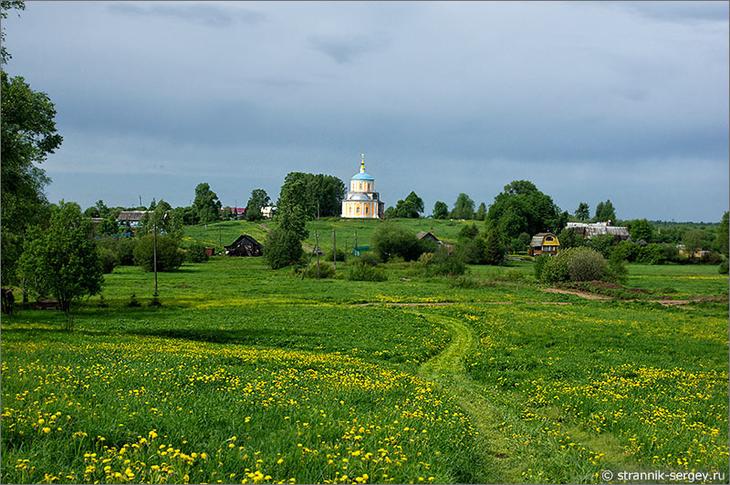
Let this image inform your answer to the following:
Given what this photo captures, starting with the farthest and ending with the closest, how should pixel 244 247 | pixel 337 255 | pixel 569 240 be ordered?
pixel 569 240
pixel 244 247
pixel 337 255

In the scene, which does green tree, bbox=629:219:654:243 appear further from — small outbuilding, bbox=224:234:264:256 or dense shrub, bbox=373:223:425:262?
small outbuilding, bbox=224:234:264:256

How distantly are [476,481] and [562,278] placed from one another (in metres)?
64.1

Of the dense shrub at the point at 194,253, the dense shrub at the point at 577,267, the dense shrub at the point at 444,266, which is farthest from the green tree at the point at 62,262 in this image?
the dense shrub at the point at 194,253

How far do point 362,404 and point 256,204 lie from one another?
157685 millimetres

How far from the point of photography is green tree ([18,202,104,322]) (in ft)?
110

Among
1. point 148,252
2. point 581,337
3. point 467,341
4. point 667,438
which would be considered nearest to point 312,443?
point 667,438

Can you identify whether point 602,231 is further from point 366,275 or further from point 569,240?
point 366,275

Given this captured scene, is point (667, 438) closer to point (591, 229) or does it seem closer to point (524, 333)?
point (524, 333)

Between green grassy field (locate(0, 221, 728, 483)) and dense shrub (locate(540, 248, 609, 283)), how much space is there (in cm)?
3429

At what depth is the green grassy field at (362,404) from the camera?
8539 mm

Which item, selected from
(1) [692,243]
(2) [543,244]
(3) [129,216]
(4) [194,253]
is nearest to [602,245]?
(2) [543,244]

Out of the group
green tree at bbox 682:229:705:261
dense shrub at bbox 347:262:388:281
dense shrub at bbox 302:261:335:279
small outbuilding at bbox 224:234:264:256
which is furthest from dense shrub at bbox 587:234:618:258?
small outbuilding at bbox 224:234:264:256

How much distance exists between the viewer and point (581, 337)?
1214 inches

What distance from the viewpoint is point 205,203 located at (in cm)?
16138
